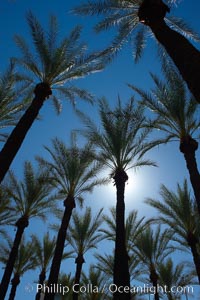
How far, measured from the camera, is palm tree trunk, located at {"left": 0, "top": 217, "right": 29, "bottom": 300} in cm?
1733

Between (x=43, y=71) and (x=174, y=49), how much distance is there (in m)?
8.65

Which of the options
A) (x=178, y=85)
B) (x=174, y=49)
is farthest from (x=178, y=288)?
(x=174, y=49)

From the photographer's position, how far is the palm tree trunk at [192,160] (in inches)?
517

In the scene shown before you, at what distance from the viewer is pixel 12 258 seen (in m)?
18.5

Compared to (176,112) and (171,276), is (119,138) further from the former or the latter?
(171,276)

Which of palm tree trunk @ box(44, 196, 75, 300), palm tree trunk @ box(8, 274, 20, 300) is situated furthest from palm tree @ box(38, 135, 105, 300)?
palm tree trunk @ box(8, 274, 20, 300)

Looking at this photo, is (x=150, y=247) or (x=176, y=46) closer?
(x=176, y=46)

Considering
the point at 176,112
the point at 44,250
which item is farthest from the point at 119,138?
the point at 44,250

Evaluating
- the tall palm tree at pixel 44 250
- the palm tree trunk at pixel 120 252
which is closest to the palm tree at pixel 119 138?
the palm tree trunk at pixel 120 252

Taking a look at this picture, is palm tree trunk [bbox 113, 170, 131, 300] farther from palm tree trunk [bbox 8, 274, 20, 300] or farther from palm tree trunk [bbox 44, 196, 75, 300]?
palm tree trunk [bbox 8, 274, 20, 300]

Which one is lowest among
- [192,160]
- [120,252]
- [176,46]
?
[120,252]

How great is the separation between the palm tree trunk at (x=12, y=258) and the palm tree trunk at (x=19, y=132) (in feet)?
33.4

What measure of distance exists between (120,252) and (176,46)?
8.06m

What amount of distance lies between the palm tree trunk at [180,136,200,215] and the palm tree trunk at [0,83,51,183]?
6365 mm
